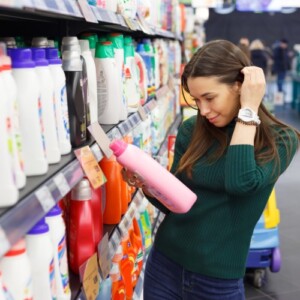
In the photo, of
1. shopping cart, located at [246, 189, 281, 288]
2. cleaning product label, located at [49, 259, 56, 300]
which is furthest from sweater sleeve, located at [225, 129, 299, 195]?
shopping cart, located at [246, 189, 281, 288]

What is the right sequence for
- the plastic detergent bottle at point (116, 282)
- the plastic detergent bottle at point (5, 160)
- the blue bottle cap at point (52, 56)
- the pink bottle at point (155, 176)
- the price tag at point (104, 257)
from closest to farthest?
the plastic detergent bottle at point (5, 160), the blue bottle cap at point (52, 56), the pink bottle at point (155, 176), the price tag at point (104, 257), the plastic detergent bottle at point (116, 282)

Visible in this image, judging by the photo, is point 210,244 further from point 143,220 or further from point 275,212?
point 275,212

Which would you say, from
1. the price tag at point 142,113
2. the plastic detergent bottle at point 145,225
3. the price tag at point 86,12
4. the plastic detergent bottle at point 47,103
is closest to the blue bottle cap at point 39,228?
the plastic detergent bottle at point 47,103

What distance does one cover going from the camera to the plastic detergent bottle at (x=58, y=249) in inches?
53.7

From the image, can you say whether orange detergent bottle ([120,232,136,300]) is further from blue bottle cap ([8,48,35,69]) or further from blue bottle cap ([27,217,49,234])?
blue bottle cap ([8,48,35,69])

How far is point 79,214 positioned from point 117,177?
0.50 metres

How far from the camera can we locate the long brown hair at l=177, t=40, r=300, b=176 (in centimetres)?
165

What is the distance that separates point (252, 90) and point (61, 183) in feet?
2.21

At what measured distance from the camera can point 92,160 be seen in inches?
62.1

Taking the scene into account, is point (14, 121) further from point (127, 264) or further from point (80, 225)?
point (127, 264)

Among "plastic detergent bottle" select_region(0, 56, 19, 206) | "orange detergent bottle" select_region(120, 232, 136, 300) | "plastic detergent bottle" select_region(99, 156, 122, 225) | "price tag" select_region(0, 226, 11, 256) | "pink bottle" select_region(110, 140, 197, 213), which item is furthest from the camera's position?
"orange detergent bottle" select_region(120, 232, 136, 300)

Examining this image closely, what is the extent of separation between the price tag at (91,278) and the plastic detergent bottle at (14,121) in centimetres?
55

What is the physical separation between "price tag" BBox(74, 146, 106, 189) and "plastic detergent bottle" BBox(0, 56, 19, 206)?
1.38 feet

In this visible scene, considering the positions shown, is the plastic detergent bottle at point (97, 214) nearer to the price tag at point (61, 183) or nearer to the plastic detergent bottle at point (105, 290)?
the plastic detergent bottle at point (105, 290)
